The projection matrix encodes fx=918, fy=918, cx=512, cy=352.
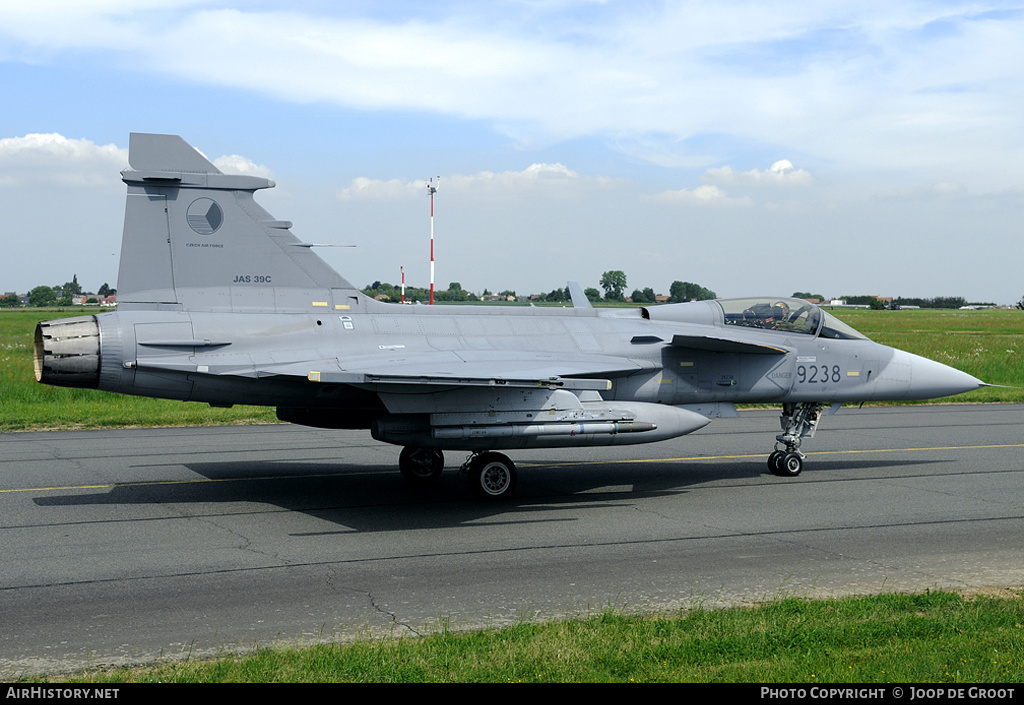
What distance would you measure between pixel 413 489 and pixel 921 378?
26.3 feet

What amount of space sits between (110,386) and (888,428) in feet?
50.8

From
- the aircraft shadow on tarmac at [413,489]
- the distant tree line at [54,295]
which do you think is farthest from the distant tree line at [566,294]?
the distant tree line at [54,295]

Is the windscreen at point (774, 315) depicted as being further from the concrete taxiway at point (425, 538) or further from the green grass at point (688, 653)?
the green grass at point (688, 653)

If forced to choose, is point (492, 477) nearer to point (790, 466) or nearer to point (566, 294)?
point (790, 466)

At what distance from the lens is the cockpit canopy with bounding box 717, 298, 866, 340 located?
45.9 ft

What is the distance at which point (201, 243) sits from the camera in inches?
460

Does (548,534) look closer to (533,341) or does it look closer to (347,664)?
(533,341)

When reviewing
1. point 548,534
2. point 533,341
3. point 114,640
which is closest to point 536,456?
point 533,341

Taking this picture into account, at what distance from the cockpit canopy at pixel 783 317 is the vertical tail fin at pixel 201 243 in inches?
241

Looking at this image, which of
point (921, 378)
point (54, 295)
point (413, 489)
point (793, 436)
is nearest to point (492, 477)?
point (413, 489)

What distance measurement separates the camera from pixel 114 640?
6.48 metres

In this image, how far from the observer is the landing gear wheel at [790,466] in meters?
13.8

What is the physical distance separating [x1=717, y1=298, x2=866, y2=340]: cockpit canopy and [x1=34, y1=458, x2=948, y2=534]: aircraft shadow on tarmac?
7.21 feet

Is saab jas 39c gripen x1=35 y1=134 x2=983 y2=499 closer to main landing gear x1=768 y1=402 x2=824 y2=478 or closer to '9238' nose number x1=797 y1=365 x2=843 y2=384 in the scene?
'9238' nose number x1=797 y1=365 x2=843 y2=384
